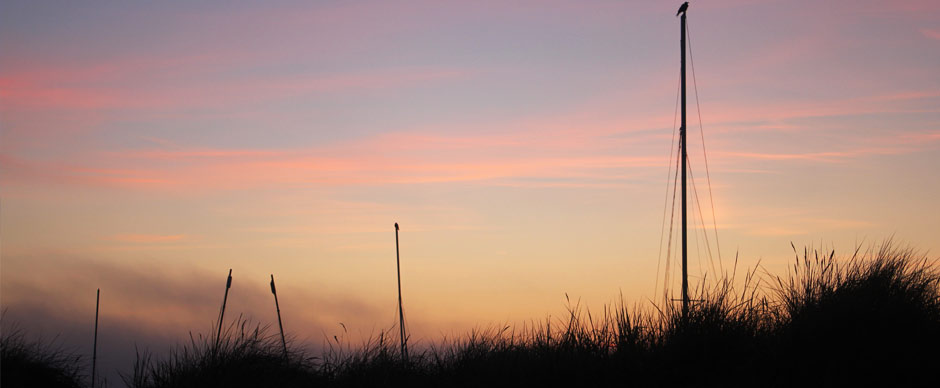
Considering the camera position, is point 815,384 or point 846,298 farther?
point 846,298

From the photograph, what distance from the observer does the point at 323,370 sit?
691 inches

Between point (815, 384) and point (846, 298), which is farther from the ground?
point (846, 298)

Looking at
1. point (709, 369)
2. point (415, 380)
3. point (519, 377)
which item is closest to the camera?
point (709, 369)

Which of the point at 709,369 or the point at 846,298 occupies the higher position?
the point at 846,298

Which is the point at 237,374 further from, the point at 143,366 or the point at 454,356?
the point at 454,356

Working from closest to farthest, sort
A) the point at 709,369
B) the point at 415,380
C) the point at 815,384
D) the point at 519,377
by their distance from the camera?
the point at 815,384
the point at 709,369
the point at 519,377
the point at 415,380

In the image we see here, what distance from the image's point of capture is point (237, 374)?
17.0m

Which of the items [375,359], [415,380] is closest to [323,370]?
[375,359]

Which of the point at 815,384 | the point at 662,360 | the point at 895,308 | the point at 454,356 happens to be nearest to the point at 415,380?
the point at 454,356

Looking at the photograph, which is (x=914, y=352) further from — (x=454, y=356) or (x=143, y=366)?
(x=143, y=366)

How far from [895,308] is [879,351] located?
1496mm

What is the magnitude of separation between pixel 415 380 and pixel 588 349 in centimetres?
360

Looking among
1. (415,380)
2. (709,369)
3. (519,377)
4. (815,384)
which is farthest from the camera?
(415,380)

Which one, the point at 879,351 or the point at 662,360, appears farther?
the point at 662,360
